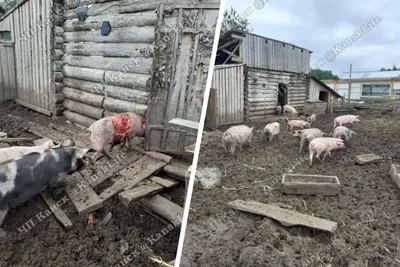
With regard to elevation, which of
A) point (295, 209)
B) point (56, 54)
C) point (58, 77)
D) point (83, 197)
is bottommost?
point (295, 209)

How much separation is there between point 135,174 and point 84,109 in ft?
1.91

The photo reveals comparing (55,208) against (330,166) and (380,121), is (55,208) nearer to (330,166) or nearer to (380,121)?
(330,166)

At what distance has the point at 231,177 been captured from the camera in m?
2.30

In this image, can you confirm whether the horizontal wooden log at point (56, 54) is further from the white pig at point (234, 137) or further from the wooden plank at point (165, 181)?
the white pig at point (234, 137)

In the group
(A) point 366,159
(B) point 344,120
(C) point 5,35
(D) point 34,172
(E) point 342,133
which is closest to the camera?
(D) point 34,172

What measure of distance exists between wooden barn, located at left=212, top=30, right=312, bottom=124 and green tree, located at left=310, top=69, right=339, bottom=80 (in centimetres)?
10

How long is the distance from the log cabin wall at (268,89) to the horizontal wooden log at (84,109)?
1.90 m

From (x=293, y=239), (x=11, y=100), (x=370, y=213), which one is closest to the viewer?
(x=293, y=239)

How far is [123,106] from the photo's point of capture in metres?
1.40

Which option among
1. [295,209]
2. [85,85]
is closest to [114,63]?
[85,85]

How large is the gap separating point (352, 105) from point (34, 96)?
11.7ft

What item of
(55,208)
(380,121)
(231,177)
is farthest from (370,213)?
(380,121)

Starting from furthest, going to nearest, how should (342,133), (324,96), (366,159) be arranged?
(324,96)
(342,133)
(366,159)

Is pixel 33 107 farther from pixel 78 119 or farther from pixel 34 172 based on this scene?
pixel 34 172
